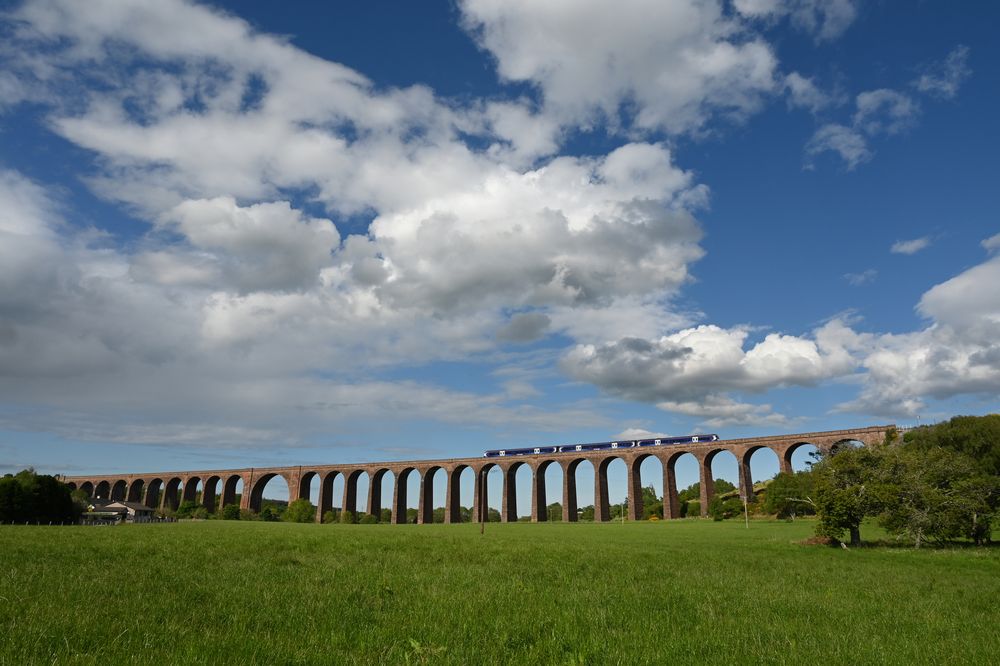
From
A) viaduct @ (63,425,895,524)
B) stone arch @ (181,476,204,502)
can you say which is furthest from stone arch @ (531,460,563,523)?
stone arch @ (181,476,204,502)

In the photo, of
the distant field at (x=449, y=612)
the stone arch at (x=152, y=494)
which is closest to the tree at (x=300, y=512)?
the stone arch at (x=152, y=494)

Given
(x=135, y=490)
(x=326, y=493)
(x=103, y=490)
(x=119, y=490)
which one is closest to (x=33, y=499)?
(x=326, y=493)

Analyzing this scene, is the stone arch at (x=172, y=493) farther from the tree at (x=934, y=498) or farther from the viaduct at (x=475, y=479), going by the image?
the tree at (x=934, y=498)

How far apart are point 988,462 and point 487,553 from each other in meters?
36.7

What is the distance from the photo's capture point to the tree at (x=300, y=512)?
293 feet

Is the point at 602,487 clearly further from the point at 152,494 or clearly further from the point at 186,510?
the point at 152,494

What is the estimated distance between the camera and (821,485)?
32.3 metres

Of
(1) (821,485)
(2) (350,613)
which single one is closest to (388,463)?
(1) (821,485)

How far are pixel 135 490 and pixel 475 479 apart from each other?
81973 mm

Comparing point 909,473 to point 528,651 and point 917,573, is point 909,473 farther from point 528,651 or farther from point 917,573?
point 528,651

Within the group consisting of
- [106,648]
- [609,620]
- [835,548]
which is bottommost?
[835,548]

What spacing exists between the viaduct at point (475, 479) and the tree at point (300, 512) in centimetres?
393

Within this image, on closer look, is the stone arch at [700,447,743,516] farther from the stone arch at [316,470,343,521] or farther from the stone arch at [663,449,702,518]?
the stone arch at [316,470,343,521]

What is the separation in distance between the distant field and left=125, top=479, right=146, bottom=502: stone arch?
125 meters
